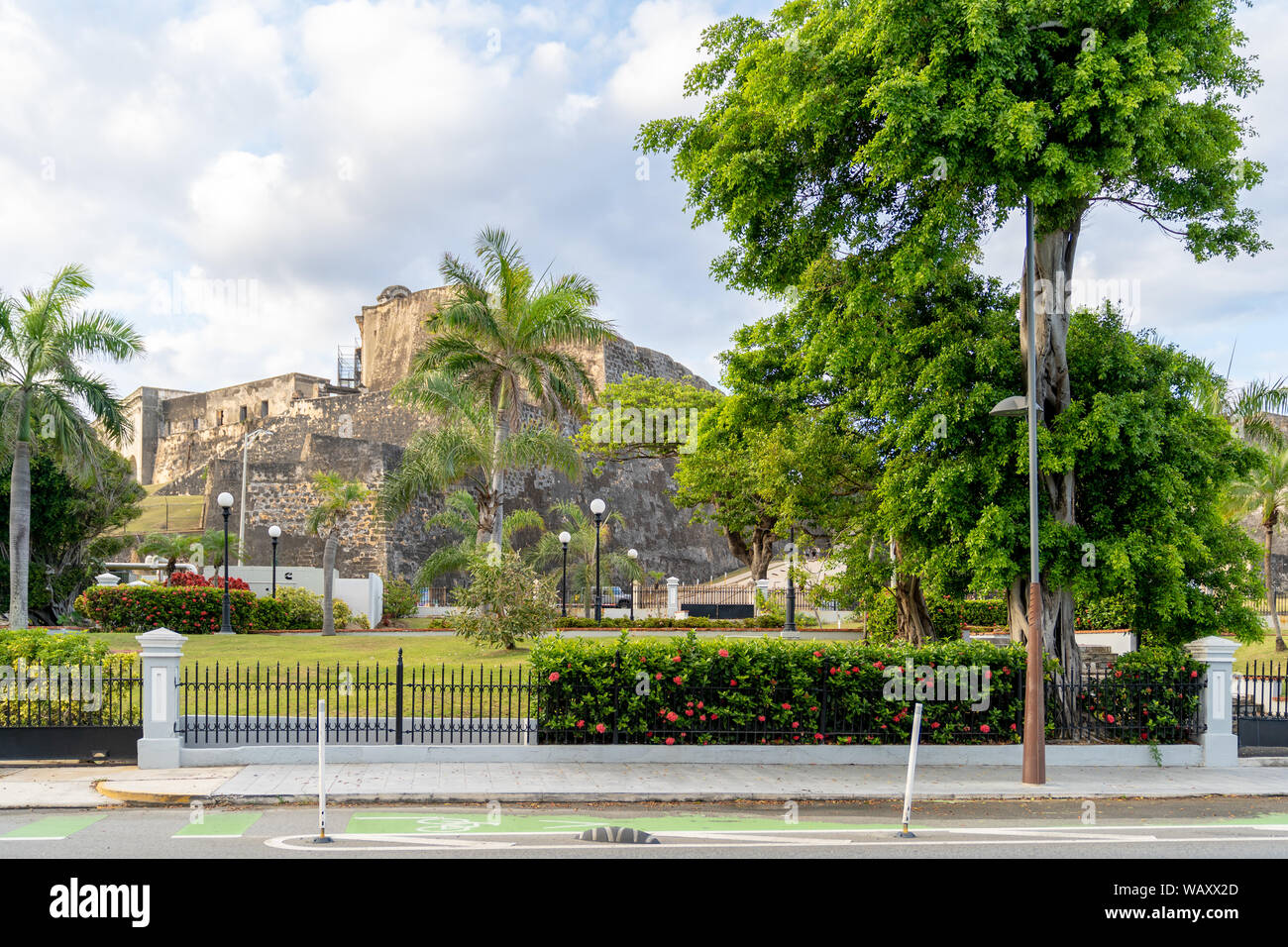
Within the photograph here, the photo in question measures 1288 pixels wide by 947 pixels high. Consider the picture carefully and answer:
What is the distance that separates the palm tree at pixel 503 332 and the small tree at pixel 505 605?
4.36m

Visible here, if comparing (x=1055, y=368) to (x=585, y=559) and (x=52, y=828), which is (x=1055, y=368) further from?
(x=585, y=559)

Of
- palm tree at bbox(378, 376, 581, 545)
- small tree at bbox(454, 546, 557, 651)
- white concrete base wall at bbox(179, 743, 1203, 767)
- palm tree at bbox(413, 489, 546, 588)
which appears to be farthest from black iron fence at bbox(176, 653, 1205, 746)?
palm tree at bbox(413, 489, 546, 588)

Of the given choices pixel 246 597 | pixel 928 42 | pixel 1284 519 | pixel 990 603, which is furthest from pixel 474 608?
pixel 1284 519

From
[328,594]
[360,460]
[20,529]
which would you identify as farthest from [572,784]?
[360,460]

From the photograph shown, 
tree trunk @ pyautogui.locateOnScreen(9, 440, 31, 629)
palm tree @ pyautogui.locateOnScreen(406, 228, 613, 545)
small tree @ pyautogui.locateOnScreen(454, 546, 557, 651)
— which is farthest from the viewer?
palm tree @ pyautogui.locateOnScreen(406, 228, 613, 545)

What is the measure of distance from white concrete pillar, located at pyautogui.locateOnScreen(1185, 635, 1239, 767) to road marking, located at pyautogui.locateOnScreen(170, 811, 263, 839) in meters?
12.3

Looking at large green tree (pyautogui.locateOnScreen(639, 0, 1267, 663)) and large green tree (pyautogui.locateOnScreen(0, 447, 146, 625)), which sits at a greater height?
large green tree (pyautogui.locateOnScreen(639, 0, 1267, 663))

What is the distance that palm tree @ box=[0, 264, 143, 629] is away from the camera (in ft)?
59.7

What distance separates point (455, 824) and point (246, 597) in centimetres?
1954

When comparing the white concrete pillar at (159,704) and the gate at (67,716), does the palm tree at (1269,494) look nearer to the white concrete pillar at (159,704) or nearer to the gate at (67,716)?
the white concrete pillar at (159,704)

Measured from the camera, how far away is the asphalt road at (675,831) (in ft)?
25.2

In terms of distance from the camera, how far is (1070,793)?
1086cm

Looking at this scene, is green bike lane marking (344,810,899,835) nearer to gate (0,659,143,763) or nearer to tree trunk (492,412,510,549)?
gate (0,659,143,763)

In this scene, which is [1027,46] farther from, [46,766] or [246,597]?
[246,597]
